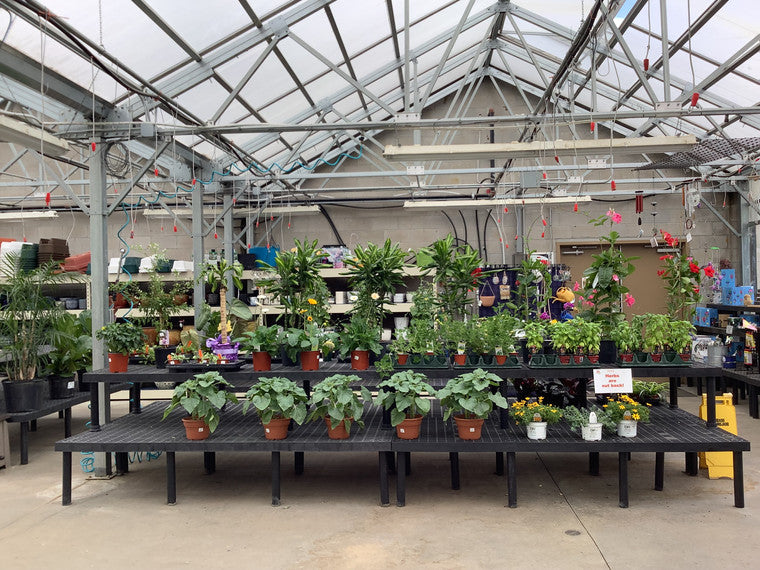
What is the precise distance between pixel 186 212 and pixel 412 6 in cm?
477

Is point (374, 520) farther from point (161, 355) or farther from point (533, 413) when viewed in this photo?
point (161, 355)

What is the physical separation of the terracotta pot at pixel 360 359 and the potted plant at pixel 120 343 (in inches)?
70.7

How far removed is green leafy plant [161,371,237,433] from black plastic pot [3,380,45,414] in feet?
8.10

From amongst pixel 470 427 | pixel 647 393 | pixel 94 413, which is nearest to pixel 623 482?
pixel 470 427

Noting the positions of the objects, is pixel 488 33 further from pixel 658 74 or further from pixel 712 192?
pixel 712 192

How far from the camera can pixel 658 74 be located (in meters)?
8.70

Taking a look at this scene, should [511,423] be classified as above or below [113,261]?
below

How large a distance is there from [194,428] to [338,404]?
1.08 metres

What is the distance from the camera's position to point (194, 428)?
15.5 ft

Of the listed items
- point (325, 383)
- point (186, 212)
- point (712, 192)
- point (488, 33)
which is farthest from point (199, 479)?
point (712, 192)

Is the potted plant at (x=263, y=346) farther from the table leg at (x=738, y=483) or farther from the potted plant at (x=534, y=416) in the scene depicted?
the table leg at (x=738, y=483)

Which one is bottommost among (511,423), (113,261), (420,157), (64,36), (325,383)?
(511,423)

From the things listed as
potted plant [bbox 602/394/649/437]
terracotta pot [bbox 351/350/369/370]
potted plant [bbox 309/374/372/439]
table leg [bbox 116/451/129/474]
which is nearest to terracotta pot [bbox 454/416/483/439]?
potted plant [bbox 309/374/372/439]

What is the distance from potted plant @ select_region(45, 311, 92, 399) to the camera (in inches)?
273
